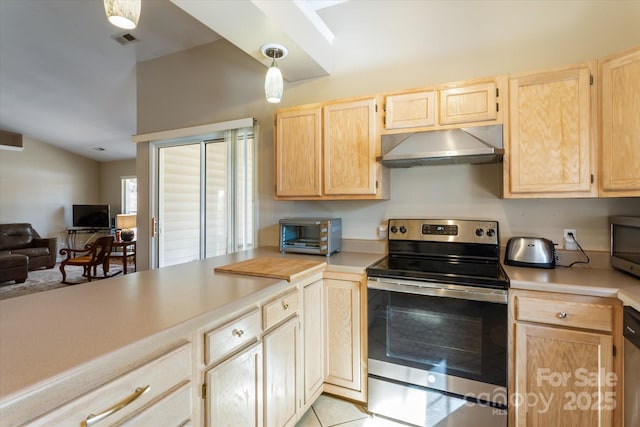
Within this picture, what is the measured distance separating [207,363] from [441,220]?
1.73 meters

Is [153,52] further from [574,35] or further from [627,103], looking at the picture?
[627,103]

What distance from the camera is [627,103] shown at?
1.51 meters

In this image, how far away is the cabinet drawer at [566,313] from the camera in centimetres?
138

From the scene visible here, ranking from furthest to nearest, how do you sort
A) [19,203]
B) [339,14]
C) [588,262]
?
1. [19,203]
2. [339,14]
3. [588,262]

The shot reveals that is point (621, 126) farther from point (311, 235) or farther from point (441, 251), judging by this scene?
point (311, 235)

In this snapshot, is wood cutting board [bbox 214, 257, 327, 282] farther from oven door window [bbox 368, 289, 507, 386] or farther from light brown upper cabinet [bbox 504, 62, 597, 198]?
light brown upper cabinet [bbox 504, 62, 597, 198]

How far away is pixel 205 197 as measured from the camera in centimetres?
323

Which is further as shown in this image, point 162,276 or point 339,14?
point 339,14

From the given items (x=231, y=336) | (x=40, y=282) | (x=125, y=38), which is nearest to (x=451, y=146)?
(x=231, y=336)

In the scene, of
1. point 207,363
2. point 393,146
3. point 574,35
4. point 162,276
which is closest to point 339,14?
point 393,146

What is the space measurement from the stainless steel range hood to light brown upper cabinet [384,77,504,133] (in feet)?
0.25

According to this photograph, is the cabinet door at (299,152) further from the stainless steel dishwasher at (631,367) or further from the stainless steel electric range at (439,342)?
the stainless steel dishwasher at (631,367)

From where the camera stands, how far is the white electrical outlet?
1.89m

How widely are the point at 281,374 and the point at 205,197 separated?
7.34 ft
